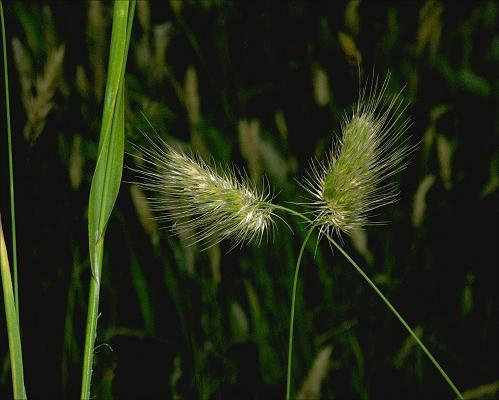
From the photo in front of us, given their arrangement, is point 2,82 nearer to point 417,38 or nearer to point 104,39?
point 104,39

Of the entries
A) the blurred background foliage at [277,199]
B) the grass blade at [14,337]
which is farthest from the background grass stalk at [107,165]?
the blurred background foliage at [277,199]

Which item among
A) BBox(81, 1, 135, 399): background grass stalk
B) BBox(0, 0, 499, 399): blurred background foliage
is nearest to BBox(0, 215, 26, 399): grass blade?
BBox(81, 1, 135, 399): background grass stalk

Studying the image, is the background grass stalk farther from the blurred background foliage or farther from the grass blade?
the blurred background foliage

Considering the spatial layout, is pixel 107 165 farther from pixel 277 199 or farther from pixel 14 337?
pixel 277 199

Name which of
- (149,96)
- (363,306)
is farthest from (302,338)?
(149,96)

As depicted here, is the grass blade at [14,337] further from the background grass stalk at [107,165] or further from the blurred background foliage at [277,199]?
the blurred background foliage at [277,199]

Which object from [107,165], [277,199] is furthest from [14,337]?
[277,199]

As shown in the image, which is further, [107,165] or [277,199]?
[277,199]
